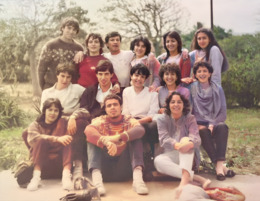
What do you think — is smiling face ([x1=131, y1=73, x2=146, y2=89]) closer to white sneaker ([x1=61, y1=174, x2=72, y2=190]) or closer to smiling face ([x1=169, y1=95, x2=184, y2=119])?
smiling face ([x1=169, y1=95, x2=184, y2=119])

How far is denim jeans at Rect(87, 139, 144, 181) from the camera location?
11.8 ft

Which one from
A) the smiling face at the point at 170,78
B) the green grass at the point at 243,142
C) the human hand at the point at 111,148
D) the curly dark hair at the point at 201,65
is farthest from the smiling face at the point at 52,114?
the green grass at the point at 243,142

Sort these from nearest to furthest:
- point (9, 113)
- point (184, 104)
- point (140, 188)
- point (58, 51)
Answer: point (140, 188) → point (184, 104) → point (58, 51) → point (9, 113)

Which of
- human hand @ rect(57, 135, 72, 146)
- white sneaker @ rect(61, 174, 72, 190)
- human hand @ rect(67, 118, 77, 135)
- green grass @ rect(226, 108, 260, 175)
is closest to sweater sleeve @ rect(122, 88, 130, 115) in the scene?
human hand @ rect(67, 118, 77, 135)

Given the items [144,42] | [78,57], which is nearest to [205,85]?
[144,42]

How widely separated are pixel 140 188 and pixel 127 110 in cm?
76

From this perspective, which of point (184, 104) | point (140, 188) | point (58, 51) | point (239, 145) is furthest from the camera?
point (239, 145)

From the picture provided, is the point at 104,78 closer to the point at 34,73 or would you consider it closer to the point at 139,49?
the point at 139,49

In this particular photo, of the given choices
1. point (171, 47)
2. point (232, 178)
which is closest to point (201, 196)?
point (232, 178)

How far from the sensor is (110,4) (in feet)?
12.9

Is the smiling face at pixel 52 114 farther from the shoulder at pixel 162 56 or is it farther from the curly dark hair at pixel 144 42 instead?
the shoulder at pixel 162 56

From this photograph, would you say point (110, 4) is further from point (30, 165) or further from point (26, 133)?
point (30, 165)

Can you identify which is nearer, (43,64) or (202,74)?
(202,74)

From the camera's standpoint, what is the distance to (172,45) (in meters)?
3.73
